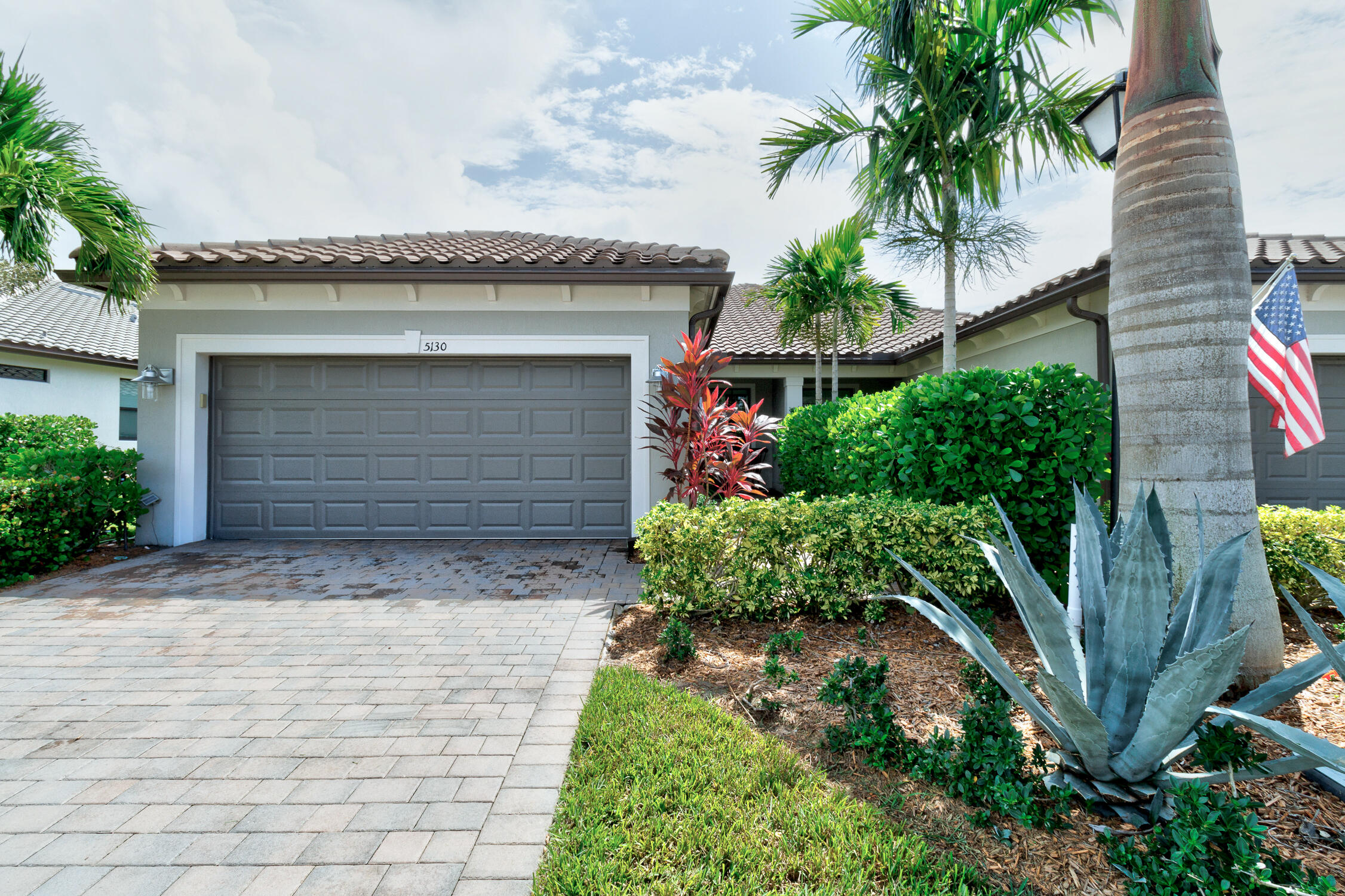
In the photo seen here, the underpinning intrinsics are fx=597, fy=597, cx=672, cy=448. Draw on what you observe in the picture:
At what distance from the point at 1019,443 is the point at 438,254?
6.83 m

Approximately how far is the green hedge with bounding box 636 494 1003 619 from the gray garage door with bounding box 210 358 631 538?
381 centimetres

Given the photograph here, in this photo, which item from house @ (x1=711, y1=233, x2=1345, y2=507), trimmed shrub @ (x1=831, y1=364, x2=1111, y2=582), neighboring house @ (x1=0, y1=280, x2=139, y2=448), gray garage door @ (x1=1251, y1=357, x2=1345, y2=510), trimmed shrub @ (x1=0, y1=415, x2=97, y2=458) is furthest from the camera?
neighboring house @ (x1=0, y1=280, x2=139, y2=448)

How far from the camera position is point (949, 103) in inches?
263

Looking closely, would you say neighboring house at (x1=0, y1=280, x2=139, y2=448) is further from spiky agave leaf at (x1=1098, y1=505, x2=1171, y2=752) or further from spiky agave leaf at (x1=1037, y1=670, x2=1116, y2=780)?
spiky agave leaf at (x1=1098, y1=505, x2=1171, y2=752)

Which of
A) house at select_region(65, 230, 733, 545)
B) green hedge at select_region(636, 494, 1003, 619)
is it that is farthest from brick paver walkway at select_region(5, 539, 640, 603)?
green hedge at select_region(636, 494, 1003, 619)

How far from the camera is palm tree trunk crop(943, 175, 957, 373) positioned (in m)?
7.13

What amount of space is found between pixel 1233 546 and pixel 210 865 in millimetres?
3586

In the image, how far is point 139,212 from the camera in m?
6.36

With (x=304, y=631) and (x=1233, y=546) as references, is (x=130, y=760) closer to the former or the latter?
(x=304, y=631)

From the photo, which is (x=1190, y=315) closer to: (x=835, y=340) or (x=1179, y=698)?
(x=1179, y=698)

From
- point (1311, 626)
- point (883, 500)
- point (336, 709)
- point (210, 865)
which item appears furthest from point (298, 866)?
point (883, 500)

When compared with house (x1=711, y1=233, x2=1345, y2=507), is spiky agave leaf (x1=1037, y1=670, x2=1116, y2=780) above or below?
below

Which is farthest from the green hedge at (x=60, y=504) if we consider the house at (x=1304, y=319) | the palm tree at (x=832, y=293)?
the house at (x=1304, y=319)

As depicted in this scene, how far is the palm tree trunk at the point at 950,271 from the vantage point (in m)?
Answer: 7.13
